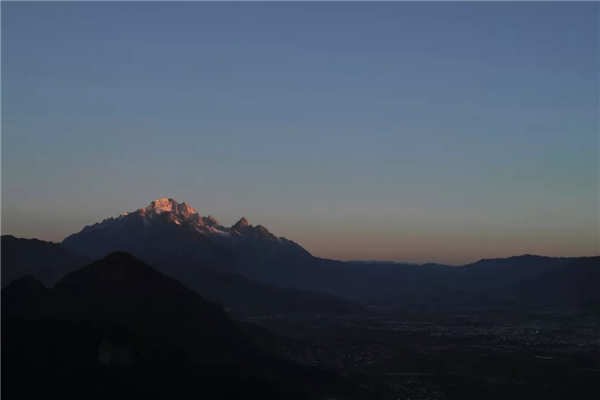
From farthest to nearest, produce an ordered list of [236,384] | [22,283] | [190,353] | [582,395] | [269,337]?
1. [269,337]
2. [582,395]
3. [22,283]
4. [190,353]
5. [236,384]

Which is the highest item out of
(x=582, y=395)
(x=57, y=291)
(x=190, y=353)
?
(x=57, y=291)

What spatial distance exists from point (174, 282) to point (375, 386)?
50.0 m

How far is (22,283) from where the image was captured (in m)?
123

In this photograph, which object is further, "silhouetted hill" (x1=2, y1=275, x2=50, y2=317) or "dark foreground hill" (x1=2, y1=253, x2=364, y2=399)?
"silhouetted hill" (x1=2, y1=275, x2=50, y2=317)

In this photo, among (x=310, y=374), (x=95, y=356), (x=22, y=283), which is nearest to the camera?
(x=95, y=356)

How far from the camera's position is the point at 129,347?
102 metres

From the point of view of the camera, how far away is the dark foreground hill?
300 ft

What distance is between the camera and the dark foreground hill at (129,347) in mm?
91375

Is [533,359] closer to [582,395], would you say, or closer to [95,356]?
[582,395]

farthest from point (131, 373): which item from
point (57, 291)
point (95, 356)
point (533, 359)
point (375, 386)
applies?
point (533, 359)

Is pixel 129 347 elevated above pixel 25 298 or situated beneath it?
situated beneath

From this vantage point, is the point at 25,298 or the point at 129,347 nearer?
the point at 129,347

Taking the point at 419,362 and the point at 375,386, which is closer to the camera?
the point at 375,386

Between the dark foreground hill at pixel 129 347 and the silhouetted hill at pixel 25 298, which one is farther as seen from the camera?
the silhouetted hill at pixel 25 298
